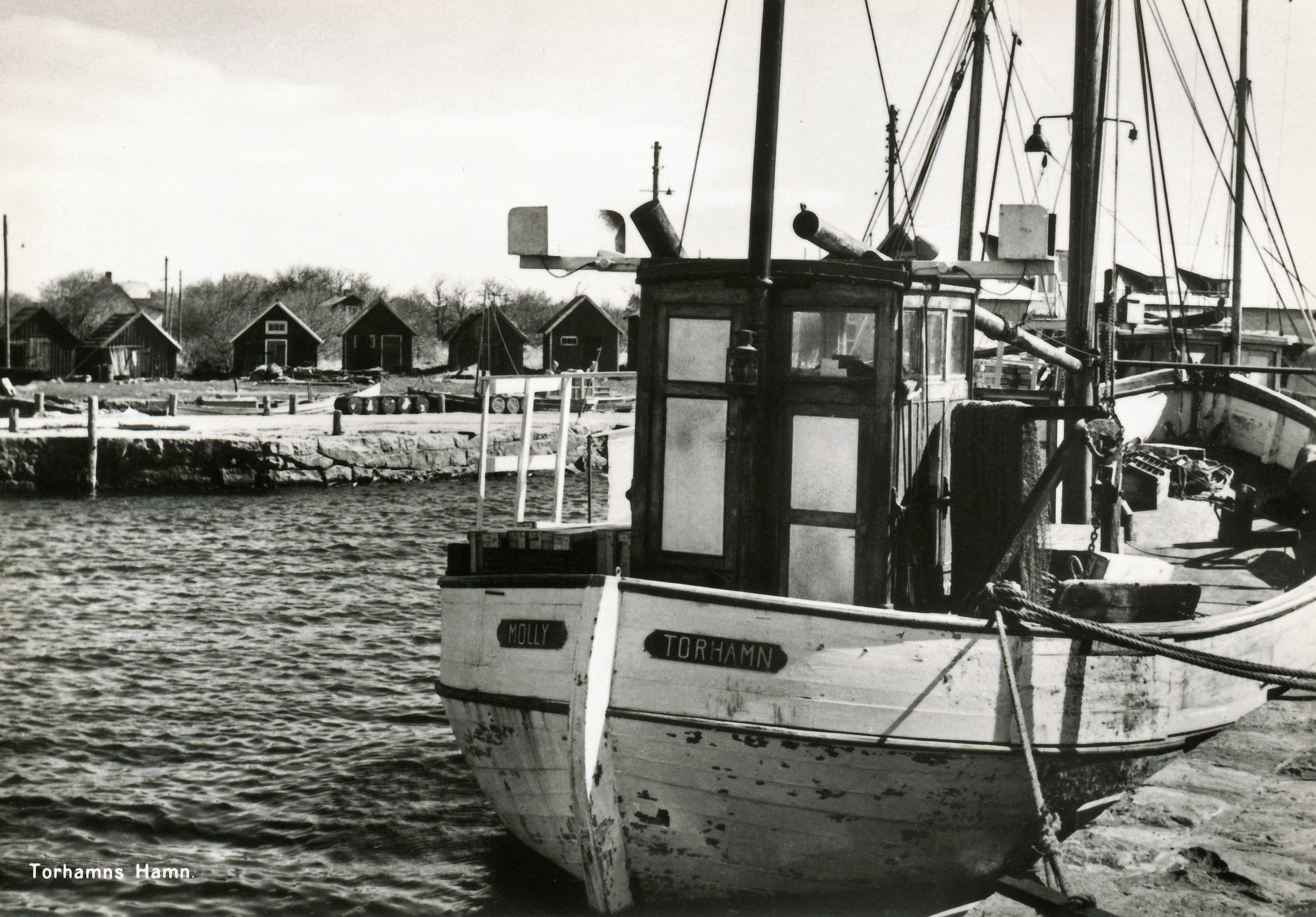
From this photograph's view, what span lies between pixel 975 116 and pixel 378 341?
59.3 m

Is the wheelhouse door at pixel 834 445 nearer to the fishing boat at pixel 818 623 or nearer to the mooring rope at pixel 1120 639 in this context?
the fishing boat at pixel 818 623

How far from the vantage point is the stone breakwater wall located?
32.1 metres

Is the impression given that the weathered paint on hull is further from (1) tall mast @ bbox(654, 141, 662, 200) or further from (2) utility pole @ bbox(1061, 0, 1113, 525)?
(1) tall mast @ bbox(654, 141, 662, 200)

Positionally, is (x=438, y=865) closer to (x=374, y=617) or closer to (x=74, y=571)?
(x=374, y=617)

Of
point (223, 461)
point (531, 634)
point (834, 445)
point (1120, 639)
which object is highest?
point (834, 445)

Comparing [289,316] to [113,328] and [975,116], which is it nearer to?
[113,328]

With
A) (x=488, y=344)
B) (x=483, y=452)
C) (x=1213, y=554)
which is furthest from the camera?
(x=488, y=344)

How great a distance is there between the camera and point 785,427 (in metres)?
7.32

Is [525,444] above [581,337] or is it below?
below

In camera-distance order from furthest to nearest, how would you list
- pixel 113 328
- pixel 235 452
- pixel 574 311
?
pixel 113 328, pixel 574 311, pixel 235 452

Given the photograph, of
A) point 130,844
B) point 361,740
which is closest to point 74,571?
point 361,740

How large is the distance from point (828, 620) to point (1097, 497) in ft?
10.9

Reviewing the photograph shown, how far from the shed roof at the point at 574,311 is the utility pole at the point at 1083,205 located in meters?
52.8

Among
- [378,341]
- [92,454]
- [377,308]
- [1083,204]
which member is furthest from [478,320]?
[1083,204]
